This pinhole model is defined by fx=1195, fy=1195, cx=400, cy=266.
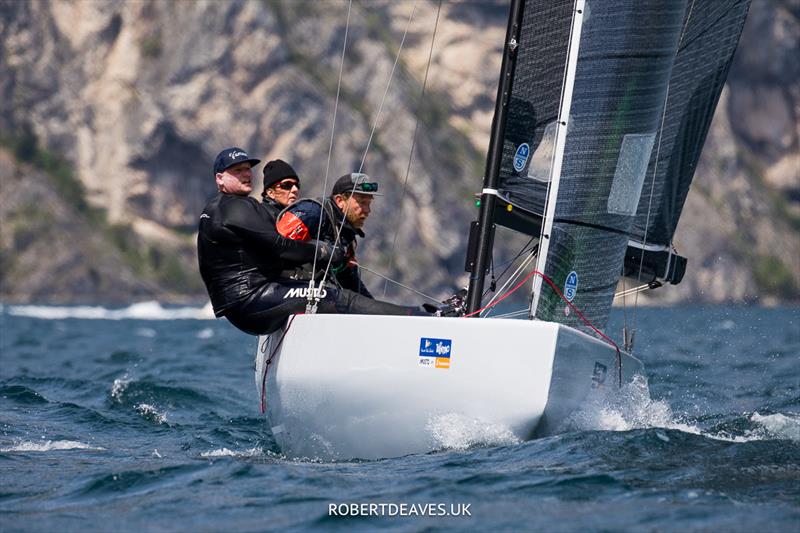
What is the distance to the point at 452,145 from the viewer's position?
3691 inches

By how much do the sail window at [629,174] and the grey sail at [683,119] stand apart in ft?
4.50

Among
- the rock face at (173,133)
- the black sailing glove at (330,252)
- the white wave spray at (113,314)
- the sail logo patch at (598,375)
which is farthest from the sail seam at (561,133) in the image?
the rock face at (173,133)

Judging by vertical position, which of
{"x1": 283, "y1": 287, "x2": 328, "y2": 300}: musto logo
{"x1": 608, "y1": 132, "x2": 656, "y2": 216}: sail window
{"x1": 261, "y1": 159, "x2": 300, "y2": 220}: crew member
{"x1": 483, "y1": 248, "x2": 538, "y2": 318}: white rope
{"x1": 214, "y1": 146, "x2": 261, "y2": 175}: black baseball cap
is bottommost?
{"x1": 283, "y1": 287, "x2": 328, "y2": 300}: musto logo

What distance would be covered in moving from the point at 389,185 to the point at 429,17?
58.4ft

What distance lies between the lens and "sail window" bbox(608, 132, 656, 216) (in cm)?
738

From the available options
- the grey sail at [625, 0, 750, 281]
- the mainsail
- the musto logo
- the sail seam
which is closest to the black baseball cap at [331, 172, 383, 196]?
the musto logo

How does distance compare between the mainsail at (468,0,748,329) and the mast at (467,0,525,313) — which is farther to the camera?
the mainsail at (468,0,748,329)

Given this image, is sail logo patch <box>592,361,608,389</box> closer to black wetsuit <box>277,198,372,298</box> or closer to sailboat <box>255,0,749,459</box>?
sailboat <box>255,0,749,459</box>

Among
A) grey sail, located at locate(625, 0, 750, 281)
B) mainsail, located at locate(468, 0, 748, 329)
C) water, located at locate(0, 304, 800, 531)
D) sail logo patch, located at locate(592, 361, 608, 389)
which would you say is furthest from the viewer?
grey sail, located at locate(625, 0, 750, 281)

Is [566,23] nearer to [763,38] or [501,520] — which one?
[501,520]

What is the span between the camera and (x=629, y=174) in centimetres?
745

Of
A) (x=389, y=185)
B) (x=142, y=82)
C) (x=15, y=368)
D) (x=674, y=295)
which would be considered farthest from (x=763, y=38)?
(x=15, y=368)

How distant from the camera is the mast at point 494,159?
22.8 ft

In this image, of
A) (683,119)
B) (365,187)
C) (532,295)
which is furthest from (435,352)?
(683,119)
